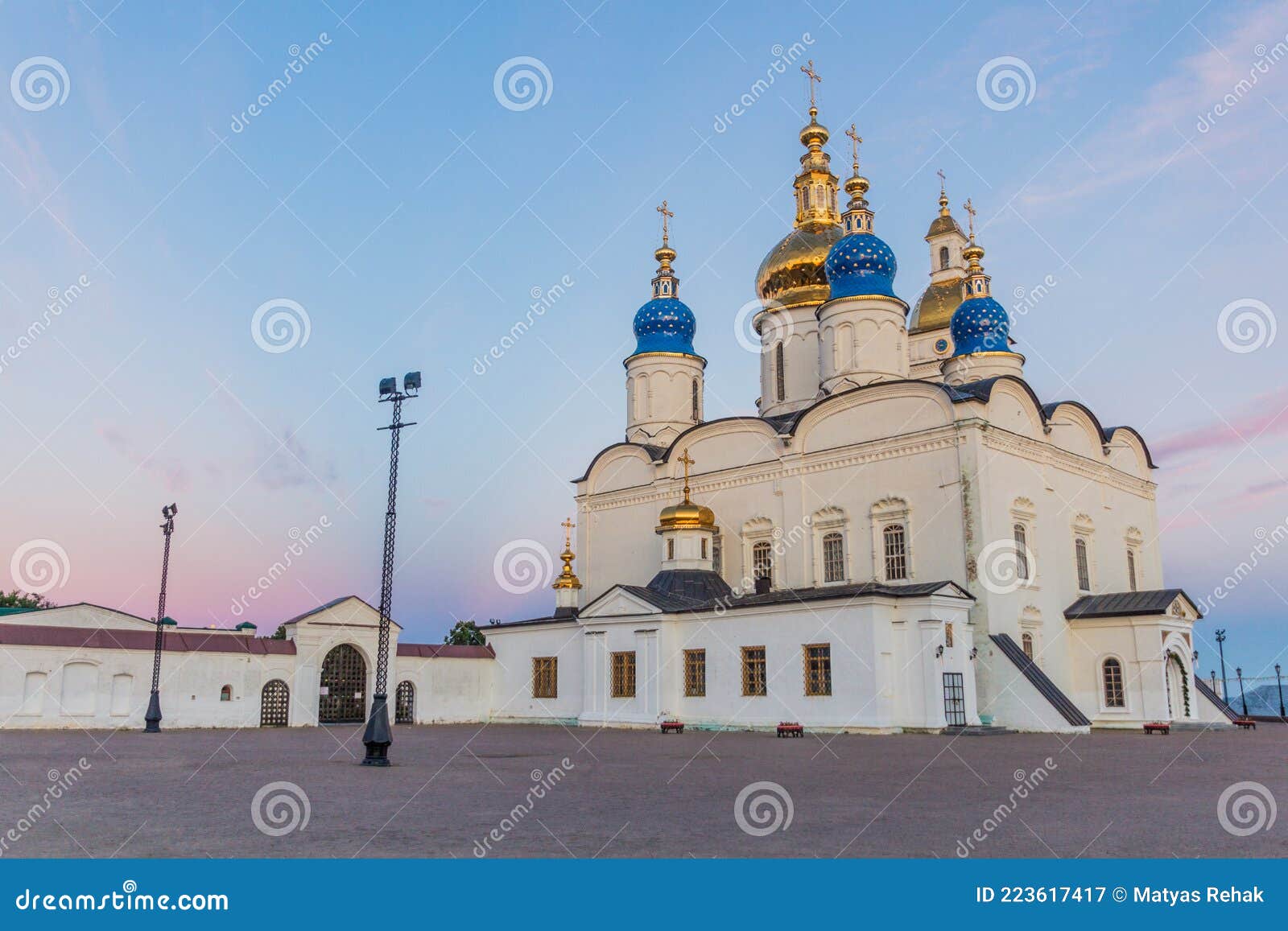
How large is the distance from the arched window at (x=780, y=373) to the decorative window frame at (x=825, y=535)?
6938mm

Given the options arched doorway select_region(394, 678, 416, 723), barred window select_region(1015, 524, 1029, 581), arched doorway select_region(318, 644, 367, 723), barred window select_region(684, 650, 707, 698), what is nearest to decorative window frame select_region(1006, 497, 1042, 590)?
barred window select_region(1015, 524, 1029, 581)

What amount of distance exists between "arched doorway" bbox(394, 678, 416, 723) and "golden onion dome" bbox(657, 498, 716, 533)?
9143mm

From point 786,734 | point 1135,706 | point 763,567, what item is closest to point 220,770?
point 786,734

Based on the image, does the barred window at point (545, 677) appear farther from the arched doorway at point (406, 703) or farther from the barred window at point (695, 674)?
the barred window at point (695, 674)

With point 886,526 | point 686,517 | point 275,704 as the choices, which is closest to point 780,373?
point 686,517

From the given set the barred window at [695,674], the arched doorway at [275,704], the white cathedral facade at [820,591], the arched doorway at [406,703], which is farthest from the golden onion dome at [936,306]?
the arched doorway at [275,704]

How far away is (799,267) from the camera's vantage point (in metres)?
33.8

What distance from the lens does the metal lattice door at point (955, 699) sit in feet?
72.5

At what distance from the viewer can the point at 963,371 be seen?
3222 centimetres

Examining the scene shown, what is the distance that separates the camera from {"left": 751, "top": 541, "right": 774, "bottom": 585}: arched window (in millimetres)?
28688

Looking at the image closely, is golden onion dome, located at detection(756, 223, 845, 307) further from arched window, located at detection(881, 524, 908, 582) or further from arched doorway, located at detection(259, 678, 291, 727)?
arched doorway, located at detection(259, 678, 291, 727)

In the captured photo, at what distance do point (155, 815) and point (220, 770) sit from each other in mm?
4636

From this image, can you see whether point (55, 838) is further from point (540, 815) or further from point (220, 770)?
point (220, 770)

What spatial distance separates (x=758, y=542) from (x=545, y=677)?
25.5 ft
